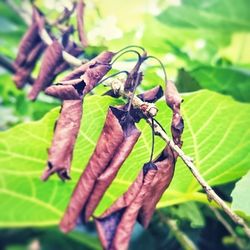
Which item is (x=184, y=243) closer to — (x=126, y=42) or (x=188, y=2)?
(x=126, y=42)

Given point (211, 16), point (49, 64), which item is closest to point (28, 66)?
point (49, 64)

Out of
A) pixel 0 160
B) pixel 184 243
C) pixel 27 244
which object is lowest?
pixel 27 244

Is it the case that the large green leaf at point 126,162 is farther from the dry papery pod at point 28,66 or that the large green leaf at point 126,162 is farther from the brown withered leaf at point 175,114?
the dry papery pod at point 28,66

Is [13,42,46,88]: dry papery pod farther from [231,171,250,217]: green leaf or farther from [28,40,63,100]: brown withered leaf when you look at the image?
[231,171,250,217]: green leaf

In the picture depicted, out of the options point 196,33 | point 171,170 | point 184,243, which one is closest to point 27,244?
point 184,243

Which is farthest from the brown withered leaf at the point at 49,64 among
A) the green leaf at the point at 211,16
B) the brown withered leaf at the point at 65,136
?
the green leaf at the point at 211,16

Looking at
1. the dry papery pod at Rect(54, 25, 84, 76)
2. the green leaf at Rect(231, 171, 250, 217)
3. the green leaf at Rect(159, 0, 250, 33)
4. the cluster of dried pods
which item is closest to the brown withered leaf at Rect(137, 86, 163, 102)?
the cluster of dried pods
